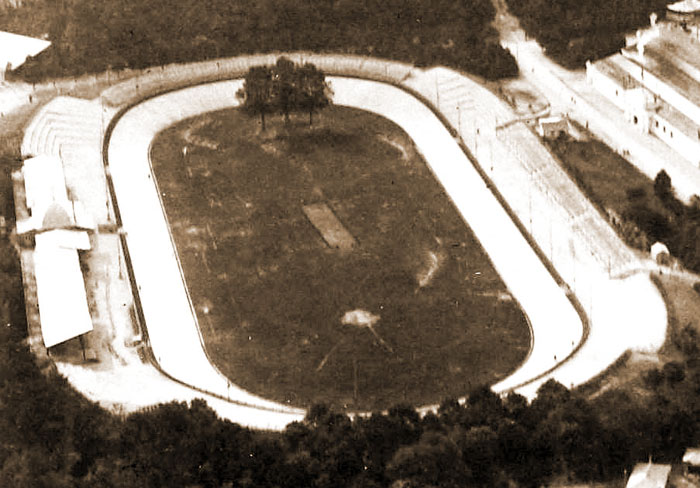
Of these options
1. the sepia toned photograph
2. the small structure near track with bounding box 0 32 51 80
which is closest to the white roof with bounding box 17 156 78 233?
the sepia toned photograph

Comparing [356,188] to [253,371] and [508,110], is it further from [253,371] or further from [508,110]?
[253,371]

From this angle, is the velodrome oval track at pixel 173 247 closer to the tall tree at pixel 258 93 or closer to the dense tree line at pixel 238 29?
the dense tree line at pixel 238 29

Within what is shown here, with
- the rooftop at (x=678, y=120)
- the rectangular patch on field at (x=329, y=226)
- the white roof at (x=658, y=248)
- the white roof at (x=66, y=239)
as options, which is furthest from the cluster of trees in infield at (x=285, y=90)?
the white roof at (x=658, y=248)

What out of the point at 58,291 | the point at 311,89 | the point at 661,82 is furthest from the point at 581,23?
the point at 58,291

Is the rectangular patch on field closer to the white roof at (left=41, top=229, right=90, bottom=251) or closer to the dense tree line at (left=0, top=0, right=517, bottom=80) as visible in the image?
the white roof at (left=41, top=229, right=90, bottom=251)

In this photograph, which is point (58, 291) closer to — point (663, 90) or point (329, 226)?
point (329, 226)

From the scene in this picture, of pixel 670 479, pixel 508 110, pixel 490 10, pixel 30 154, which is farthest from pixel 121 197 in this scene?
pixel 670 479

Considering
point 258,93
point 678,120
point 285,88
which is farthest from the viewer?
point 258,93
